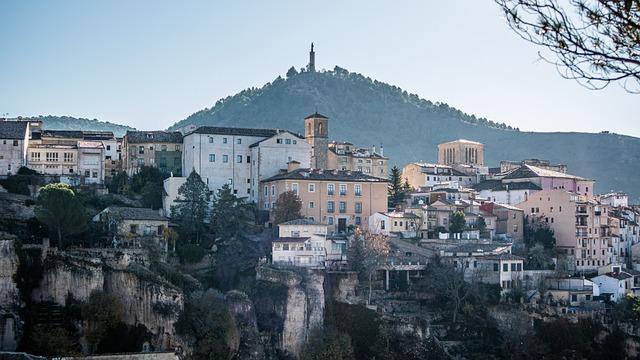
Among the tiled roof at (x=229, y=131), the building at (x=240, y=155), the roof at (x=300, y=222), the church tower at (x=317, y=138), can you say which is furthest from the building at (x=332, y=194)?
the church tower at (x=317, y=138)

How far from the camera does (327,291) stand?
172 feet

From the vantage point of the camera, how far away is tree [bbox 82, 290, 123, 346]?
43.4 m

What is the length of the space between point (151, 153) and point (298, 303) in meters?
18.8

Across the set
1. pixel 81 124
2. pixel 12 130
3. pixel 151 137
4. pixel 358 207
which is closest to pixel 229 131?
pixel 151 137

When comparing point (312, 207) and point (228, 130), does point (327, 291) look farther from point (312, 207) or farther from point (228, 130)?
point (228, 130)

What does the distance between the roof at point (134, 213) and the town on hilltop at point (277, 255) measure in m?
0.18

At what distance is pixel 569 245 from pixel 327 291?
18.9 meters

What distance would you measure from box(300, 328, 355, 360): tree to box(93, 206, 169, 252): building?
9055mm

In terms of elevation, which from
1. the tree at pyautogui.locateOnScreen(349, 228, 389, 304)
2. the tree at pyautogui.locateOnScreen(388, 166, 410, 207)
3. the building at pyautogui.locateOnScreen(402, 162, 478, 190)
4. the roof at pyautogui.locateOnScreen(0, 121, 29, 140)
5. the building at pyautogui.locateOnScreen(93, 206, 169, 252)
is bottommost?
the tree at pyautogui.locateOnScreen(349, 228, 389, 304)

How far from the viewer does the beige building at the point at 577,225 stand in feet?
208

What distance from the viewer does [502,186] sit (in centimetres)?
7294

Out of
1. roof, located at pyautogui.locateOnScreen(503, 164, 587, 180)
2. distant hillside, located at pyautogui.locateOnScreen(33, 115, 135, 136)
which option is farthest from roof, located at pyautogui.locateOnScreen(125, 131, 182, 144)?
distant hillside, located at pyautogui.locateOnScreen(33, 115, 135, 136)

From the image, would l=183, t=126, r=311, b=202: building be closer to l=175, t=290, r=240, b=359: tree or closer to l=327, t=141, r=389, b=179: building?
l=327, t=141, r=389, b=179: building

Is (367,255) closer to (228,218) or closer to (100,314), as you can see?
(228,218)
